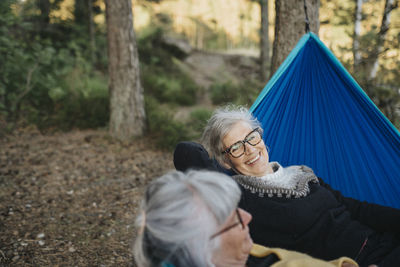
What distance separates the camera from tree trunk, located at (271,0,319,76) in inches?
108

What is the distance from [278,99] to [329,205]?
911mm

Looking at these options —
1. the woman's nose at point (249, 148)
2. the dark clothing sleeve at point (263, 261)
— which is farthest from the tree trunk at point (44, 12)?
the dark clothing sleeve at point (263, 261)

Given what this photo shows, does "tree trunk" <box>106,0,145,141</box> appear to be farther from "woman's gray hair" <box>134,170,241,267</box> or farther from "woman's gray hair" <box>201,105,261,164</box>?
"woman's gray hair" <box>134,170,241,267</box>

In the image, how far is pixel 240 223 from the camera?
3.25 ft

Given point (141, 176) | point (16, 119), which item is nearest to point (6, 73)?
point (16, 119)

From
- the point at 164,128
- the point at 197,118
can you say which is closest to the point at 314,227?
the point at 164,128

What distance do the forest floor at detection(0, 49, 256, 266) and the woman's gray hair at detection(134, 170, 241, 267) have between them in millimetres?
1430

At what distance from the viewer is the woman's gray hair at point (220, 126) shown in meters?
1.75

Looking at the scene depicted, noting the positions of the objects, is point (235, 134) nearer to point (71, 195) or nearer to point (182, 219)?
point (182, 219)

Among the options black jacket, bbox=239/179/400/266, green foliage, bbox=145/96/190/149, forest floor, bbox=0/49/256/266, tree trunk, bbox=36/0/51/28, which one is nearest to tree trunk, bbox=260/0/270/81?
green foliage, bbox=145/96/190/149

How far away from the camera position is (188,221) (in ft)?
2.77

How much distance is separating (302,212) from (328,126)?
2.99 feet

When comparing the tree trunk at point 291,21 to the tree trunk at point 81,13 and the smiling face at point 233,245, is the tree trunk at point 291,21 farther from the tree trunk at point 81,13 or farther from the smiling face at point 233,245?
the tree trunk at point 81,13

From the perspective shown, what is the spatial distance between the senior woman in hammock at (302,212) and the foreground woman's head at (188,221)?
58 cm
